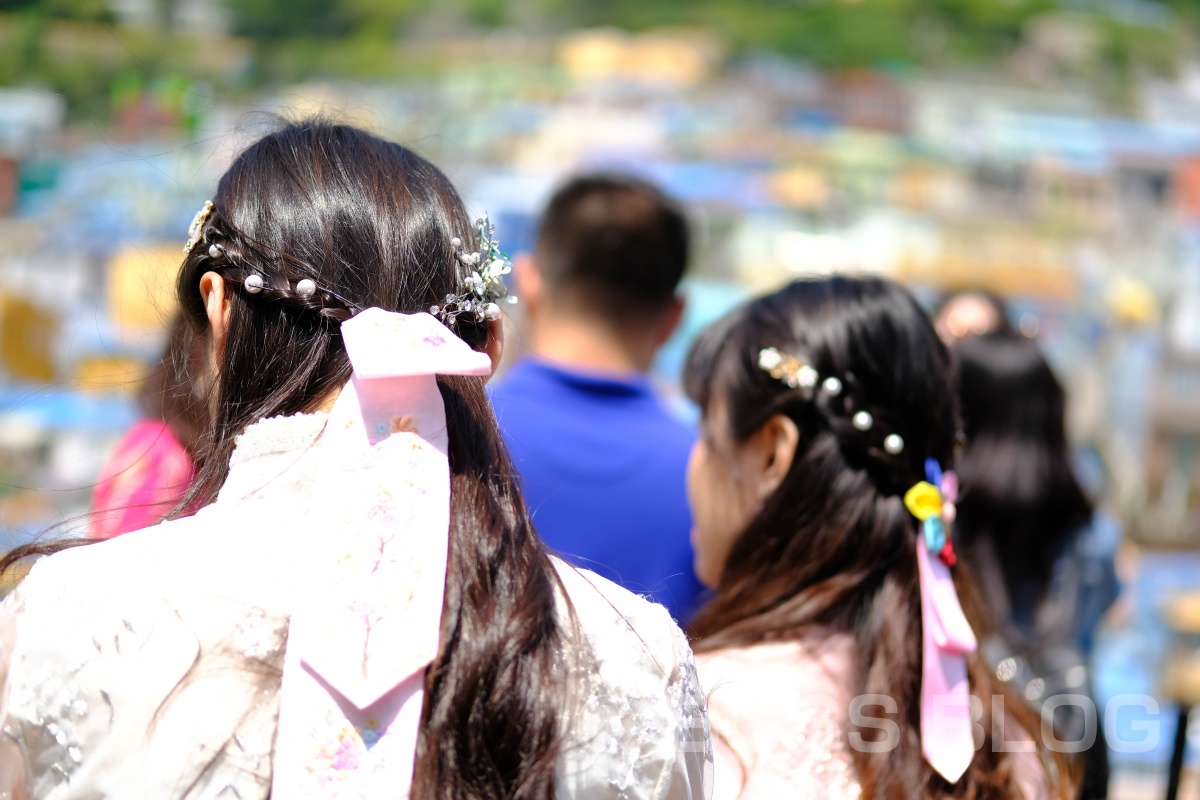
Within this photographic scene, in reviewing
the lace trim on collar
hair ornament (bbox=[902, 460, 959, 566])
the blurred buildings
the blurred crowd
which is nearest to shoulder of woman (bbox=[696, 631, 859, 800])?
the blurred crowd

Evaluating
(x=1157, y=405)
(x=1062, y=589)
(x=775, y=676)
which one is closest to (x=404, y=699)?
(x=775, y=676)

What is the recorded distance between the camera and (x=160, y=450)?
1.97 m

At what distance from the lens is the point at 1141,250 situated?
51.3ft

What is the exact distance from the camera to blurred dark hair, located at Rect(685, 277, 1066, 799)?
1.36 metres

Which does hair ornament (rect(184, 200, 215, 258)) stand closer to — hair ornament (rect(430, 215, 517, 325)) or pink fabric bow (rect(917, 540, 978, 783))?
hair ornament (rect(430, 215, 517, 325))

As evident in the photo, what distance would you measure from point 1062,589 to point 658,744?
1776 millimetres

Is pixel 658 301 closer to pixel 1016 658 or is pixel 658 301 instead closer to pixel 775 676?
pixel 1016 658

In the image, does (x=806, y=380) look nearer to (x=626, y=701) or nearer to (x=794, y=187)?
(x=626, y=701)

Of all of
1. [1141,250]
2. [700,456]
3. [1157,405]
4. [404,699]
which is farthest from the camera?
[1141,250]

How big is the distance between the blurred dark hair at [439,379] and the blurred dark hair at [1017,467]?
1.69m

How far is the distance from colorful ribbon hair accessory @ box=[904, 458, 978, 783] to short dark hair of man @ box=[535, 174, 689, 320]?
1.00 meters

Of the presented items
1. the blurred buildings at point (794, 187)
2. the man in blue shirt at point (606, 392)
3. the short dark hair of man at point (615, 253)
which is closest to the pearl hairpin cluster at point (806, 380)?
the man in blue shirt at point (606, 392)

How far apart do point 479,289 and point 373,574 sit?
0.27 meters

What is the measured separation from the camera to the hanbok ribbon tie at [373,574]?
2.41 ft
